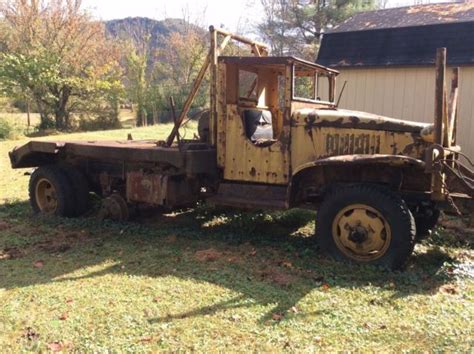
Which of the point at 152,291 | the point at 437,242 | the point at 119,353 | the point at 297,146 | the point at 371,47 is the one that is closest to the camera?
the point at 119,353

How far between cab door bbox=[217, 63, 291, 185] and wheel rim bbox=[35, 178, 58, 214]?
300cm

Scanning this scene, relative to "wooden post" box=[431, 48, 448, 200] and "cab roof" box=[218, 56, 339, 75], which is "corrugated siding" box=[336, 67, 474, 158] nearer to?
"cab roof" box=[218, 56, 339, 75]

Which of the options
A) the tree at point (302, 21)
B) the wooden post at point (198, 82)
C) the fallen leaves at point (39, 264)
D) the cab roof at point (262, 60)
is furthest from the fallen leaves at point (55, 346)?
the tree at point (302, 21)

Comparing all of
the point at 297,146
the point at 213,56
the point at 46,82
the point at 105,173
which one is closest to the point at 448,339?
the point at 297,146

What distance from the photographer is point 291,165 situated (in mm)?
5605

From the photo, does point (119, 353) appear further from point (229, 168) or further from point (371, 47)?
point (371, 47)

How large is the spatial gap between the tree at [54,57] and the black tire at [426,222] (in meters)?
19.8

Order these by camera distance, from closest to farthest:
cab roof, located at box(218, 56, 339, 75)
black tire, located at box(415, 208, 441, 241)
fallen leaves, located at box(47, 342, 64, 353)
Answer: fallen leaves, located at box(47, 342, 64, 353) < cab roof, located at box(218, 56, 339, 75) < black tire, located at box(415, 208, 441, 241)

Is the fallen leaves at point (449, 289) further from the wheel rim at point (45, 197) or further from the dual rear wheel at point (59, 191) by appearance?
the wheel rim at point (45, 197)

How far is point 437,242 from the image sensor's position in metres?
5.99

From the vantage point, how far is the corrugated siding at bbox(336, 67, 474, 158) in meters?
9.50

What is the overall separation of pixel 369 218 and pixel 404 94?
19.5 feet

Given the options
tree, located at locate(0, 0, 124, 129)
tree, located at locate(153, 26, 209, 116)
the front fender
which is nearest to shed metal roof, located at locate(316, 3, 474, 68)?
the front fender

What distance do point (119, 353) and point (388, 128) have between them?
134 inches
